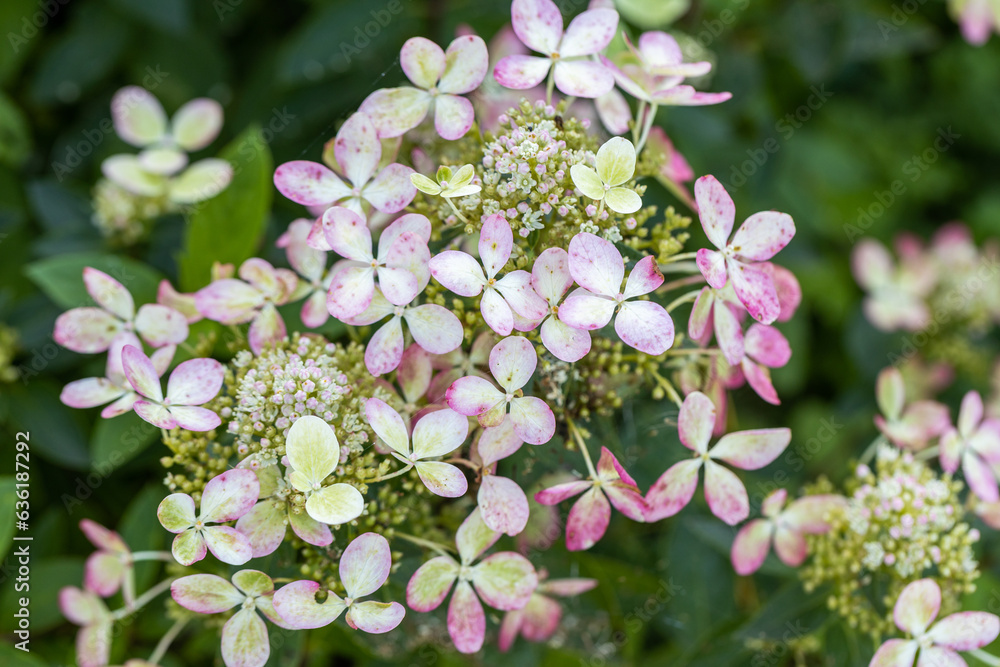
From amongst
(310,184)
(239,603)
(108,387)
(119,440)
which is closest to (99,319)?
(108,387)

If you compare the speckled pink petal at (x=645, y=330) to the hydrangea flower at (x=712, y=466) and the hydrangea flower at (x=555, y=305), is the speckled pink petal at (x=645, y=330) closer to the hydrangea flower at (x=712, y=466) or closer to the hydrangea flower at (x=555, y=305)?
the hydrangea flower at (x=555, y=305)

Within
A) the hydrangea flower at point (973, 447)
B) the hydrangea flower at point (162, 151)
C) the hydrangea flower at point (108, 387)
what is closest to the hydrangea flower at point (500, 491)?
the hydrangea flower at point (108, 387)

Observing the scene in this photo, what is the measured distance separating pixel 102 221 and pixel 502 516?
1261mm

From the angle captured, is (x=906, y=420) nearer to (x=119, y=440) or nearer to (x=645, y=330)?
(x=645, y=330)

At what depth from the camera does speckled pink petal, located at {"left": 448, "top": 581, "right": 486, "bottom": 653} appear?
1.01 m

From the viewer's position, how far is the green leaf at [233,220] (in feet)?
4.65

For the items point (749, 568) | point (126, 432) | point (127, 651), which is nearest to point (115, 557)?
point (126, 432)

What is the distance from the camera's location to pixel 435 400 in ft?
3.38

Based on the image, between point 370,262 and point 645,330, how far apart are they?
13.7 inches

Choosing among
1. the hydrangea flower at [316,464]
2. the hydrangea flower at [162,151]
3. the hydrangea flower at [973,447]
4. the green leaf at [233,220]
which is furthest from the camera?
the hydrangea flower at [162,151]

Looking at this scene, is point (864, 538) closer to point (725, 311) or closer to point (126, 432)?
point (725, 311)

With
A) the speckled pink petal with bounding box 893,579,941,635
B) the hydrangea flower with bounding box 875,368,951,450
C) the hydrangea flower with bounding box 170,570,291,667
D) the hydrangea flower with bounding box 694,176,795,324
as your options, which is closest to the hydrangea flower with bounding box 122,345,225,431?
the hydrangea flower with bounding box 170,570,291,667

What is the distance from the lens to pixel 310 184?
1077 millimetres

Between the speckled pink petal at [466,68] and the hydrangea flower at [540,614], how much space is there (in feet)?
2.51
